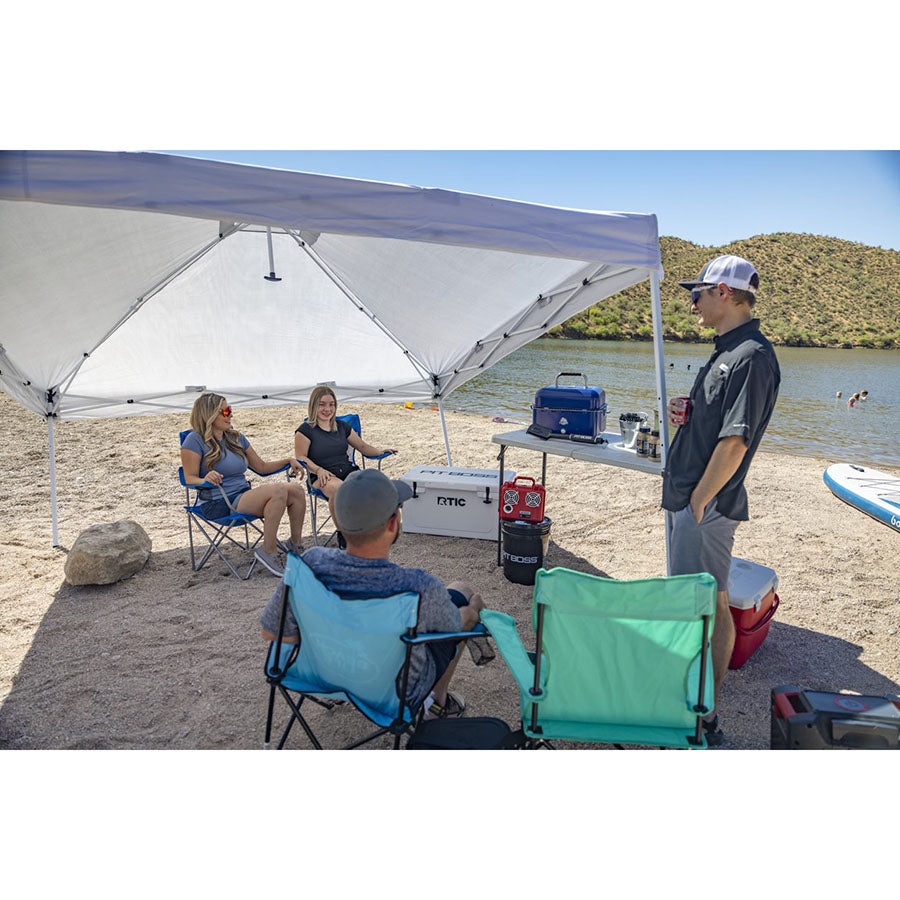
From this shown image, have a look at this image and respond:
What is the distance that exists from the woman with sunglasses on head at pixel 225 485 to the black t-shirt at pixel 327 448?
383mm

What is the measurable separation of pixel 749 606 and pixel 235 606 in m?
2.48

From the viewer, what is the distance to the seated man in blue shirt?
1.79 meters

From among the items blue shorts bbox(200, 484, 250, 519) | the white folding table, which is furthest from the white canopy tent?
blue shorts bbox(200, 484, 250, 519)

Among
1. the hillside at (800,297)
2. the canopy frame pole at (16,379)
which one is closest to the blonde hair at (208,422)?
the canopy frame pole at (16,379)

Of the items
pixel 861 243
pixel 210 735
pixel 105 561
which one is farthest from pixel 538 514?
pixel 861 243

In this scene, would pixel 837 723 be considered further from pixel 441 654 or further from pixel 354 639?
pixel 354 639

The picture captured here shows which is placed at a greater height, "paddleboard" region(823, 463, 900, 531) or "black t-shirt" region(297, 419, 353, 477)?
"black t-shirt" region(297, 419, 353, 477)

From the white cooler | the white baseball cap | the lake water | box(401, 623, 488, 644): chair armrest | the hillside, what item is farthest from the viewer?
the hillside

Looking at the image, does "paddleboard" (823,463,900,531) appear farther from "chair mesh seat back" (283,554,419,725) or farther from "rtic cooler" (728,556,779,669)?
"chair mesh seat back" (283,554,419,725)

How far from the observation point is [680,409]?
7.91 ft

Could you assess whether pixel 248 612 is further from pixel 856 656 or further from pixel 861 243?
pixel 861 243

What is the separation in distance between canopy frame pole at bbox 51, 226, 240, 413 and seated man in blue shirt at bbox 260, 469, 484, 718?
3183 millimetres

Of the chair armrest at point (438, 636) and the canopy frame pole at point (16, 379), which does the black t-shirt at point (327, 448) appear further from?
the chair armrest at point (438, 636)

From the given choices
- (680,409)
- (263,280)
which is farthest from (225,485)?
(680,409)
